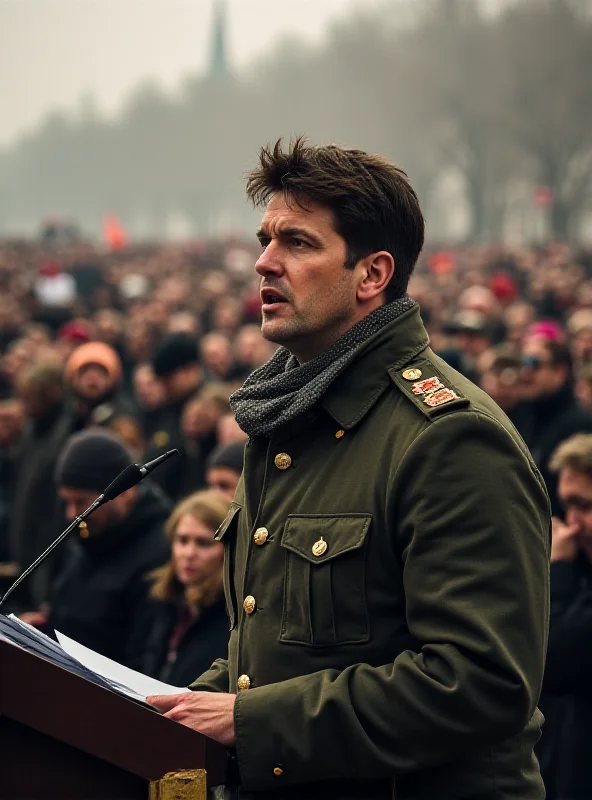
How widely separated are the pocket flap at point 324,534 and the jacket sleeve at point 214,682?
0.44 meters

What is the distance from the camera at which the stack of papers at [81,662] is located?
228 cm

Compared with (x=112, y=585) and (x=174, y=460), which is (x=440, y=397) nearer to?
(x=112, y=585)

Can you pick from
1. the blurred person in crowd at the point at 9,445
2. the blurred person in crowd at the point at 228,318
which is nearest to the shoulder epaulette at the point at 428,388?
the blurred person in crowd at the point at 9,445

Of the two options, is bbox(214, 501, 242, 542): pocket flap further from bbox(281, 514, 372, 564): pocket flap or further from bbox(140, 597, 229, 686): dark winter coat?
bbox(140, 597, 229, 686): dark winter coat

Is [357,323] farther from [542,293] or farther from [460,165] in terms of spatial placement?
[460,165]

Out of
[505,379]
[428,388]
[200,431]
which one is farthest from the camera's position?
[200,431]

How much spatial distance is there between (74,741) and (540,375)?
5.37 meters

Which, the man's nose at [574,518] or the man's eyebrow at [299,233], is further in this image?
the man's nose at [574,518]

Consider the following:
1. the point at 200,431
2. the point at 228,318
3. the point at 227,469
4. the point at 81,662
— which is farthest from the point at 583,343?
the point at 81,662

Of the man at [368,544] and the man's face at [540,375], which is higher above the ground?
the man at [368,544]

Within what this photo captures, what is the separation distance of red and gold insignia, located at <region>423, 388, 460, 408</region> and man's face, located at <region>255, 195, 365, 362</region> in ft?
0.82

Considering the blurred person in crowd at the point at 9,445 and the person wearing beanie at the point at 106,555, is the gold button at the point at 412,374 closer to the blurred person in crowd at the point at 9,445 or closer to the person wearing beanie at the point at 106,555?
the person wearing beanie at the point at 106,555

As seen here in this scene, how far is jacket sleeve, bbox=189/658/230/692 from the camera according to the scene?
2.72m

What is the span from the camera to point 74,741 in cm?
211
